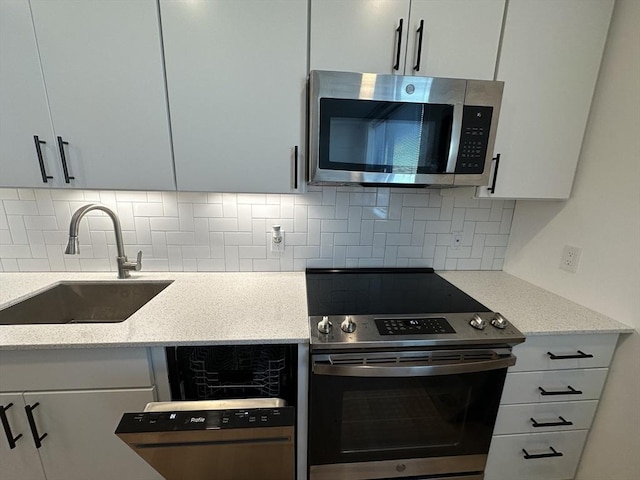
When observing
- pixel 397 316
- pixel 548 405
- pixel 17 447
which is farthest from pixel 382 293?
pixel 17 447

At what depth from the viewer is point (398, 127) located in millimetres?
1092

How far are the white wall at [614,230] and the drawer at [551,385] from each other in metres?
0.07

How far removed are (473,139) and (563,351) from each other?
94cm

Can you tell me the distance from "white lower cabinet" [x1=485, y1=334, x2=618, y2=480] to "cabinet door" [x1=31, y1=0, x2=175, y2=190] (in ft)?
5.53

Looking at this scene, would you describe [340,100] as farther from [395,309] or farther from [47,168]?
[47,168]

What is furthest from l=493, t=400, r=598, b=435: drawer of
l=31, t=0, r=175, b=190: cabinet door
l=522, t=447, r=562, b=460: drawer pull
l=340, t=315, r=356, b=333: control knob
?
l=31, t=0, r=175, b=190: cabinet door

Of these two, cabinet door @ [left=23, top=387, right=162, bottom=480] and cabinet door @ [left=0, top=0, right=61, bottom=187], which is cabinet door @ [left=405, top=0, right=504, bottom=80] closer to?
cabinet door @ [left=0, top=0, right=61, bottom=187]

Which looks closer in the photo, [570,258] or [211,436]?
[211,436]

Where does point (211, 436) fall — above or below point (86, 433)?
above

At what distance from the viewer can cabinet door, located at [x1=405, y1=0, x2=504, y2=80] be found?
3.52ft

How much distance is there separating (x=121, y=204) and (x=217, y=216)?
18.9 inches

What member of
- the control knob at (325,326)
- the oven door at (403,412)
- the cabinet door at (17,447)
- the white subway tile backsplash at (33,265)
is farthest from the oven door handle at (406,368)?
the white subway tile backsplash at (33,265)

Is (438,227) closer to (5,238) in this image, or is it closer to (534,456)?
(534,456)

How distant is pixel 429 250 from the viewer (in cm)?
167
